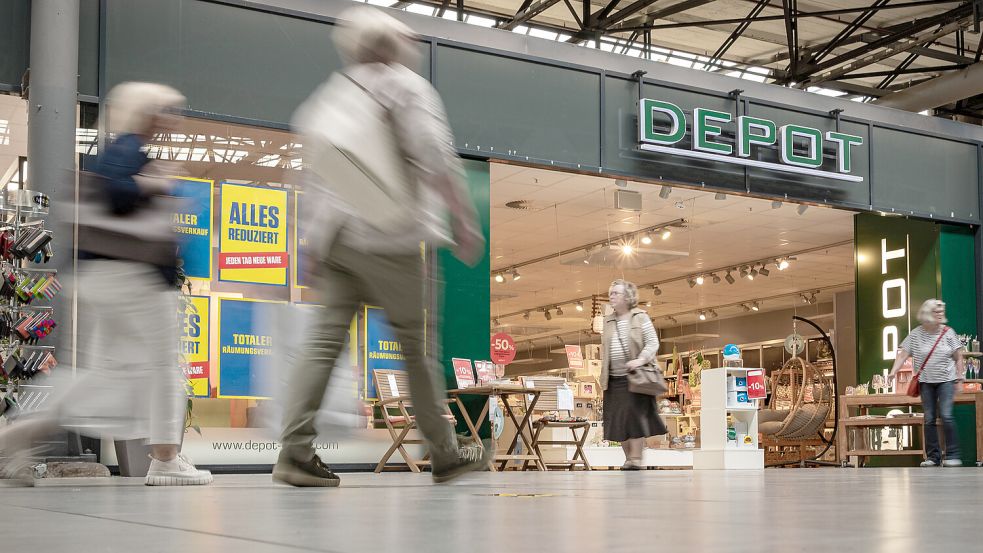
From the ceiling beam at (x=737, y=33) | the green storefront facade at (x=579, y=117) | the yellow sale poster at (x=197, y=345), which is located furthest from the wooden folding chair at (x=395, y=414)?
the ceiling beam at (x=737, y=33)

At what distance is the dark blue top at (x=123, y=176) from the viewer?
3951 millimetres

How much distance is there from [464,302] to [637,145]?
95.3 inches

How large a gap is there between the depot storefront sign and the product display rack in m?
5.69

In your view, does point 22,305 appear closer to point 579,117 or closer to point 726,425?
point 579,117

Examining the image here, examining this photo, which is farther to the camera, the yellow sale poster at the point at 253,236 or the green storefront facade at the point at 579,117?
the green storefront facade at the point at 579,117

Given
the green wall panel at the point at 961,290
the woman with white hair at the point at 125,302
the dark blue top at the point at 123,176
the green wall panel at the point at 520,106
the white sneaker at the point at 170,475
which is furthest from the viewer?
the green wall panel at the point at 961,290

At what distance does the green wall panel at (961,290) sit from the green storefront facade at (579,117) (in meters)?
0.02

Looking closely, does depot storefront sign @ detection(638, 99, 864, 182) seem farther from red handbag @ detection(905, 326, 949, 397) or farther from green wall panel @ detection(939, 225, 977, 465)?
red handbag @ detection(905, 326, 949, 397)

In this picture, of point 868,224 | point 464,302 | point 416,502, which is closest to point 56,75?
point 464,302

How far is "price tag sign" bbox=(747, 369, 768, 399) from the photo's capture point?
1009cm

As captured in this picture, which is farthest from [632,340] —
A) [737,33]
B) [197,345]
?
[737,33]

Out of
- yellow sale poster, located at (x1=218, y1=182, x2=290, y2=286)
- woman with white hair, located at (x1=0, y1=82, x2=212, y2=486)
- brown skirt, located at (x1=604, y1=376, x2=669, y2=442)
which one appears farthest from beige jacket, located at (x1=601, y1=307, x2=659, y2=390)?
woman with white hair, located at (x1=0, y1=82, x2=212, y2=486)

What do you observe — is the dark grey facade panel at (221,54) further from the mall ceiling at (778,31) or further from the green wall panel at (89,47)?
the mall ceiling at (778,31)

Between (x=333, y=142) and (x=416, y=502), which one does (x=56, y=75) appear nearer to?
(x=333, y=142)
